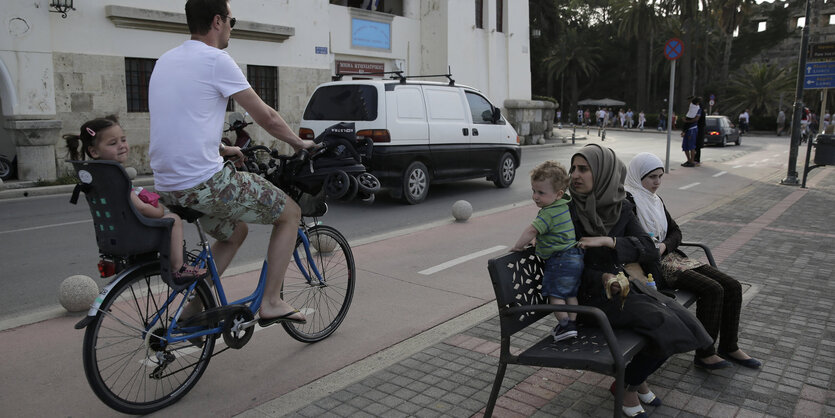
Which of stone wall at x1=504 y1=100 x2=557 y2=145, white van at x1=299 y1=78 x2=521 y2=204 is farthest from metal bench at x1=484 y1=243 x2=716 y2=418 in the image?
stone wall at x1=504 y1=100 x2=557 y2=145

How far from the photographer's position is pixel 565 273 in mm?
3492

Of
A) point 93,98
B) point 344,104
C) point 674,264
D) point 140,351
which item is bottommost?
point 140,351

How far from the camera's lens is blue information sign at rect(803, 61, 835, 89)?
14.1 metres

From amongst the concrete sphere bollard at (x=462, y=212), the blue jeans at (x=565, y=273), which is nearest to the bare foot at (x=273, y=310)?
the blue jeans at (x=565, y=273)

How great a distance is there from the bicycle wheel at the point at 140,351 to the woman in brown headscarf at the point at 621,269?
2093mm

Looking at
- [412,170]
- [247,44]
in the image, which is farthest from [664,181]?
[247,44]

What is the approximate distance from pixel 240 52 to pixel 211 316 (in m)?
15.6

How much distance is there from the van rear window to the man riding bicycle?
273 inches

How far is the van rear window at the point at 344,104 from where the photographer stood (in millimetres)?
10375

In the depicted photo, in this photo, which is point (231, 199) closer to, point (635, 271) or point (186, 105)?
point (186, 105)

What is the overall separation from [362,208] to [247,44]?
937cm

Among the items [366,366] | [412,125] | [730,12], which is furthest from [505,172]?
[730,12]

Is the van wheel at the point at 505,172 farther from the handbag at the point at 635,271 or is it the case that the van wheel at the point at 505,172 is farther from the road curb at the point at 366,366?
the handbag at the point at 635,271

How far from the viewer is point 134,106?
52.1 ft
